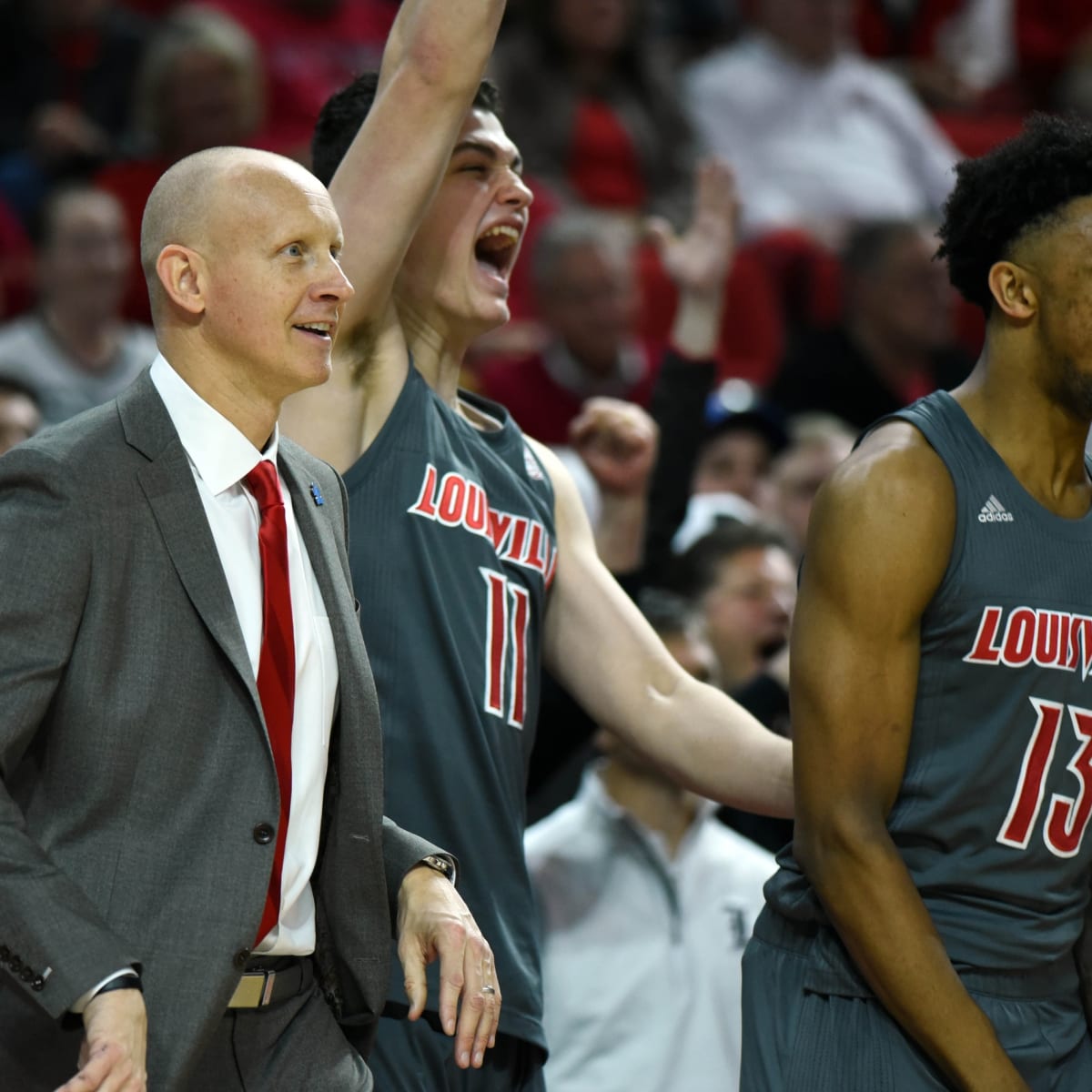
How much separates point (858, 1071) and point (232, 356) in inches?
54.9

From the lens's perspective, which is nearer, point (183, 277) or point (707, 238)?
point (183, 277)

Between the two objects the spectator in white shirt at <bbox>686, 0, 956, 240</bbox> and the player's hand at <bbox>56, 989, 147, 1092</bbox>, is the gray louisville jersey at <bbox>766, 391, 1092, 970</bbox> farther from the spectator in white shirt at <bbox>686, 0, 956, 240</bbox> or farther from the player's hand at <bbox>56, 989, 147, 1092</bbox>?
the spectator in white shirt at <bbox>686, 0, 956, 240</bbox>

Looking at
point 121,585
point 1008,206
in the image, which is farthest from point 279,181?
point 1008,206

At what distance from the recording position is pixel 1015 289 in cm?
303

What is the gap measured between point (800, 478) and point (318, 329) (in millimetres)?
4135

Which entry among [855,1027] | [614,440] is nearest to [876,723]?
[855,1027]

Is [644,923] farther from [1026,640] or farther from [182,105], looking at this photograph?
[182,105]

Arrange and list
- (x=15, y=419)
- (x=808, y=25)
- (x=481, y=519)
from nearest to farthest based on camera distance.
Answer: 1. (x=481, y=519)
2. (x=15, y=419)
3. (x=808, y=25)

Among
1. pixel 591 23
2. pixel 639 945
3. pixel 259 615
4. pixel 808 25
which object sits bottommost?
pixel 639 945

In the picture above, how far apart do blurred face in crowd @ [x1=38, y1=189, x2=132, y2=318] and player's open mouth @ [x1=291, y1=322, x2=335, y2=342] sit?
4260mm

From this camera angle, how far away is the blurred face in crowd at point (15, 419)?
480 cm

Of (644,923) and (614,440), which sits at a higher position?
(614,440)

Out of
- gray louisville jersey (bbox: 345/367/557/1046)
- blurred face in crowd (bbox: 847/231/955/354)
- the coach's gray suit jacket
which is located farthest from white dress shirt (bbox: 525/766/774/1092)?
blurred face in crowd (bbox: 847/231/955/354)

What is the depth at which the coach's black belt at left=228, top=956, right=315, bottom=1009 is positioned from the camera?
2.37 m
